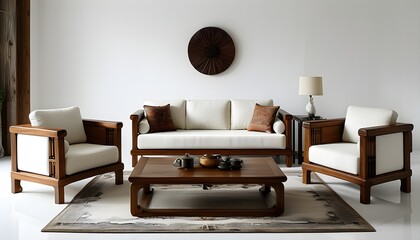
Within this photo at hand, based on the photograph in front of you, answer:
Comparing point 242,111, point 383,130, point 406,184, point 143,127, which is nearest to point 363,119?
point 383,130

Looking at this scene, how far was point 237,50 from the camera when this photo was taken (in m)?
7.01

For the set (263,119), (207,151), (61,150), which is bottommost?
(207,151)

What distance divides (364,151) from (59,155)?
2787 mm

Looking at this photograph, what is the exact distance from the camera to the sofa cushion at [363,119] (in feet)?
16.0

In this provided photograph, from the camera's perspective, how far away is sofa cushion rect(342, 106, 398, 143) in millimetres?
4883

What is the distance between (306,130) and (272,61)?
7.01 feet

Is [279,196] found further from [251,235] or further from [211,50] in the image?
[211,50]

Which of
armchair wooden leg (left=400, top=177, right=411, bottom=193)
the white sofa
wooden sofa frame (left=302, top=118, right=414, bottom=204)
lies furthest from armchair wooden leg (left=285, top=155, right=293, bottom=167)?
armchair wooden leg (left=400, top=177, right=411, bottom=193)

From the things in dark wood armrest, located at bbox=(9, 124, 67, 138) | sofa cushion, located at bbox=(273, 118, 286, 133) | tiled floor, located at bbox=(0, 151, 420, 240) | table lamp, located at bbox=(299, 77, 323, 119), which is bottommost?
tiled floor, located at bbox=(0, 151, 420, 240)

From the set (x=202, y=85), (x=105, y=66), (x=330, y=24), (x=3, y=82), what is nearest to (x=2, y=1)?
(x=3, y=82)

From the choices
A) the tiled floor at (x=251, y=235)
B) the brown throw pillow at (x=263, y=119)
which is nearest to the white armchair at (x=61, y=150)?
the tiled floor at (x=251, y=235)

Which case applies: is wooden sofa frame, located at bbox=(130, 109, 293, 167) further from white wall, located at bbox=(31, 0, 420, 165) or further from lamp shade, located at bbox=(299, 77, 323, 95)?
white wall, located at bbox=(31, 0, 420, 165)

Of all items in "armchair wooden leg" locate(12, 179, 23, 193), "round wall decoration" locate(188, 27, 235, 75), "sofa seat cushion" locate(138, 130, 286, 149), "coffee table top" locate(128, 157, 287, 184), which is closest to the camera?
"coffee table top" locate(128, 157, 287, 184)

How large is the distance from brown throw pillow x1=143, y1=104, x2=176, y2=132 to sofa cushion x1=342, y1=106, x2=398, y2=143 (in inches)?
88.7
